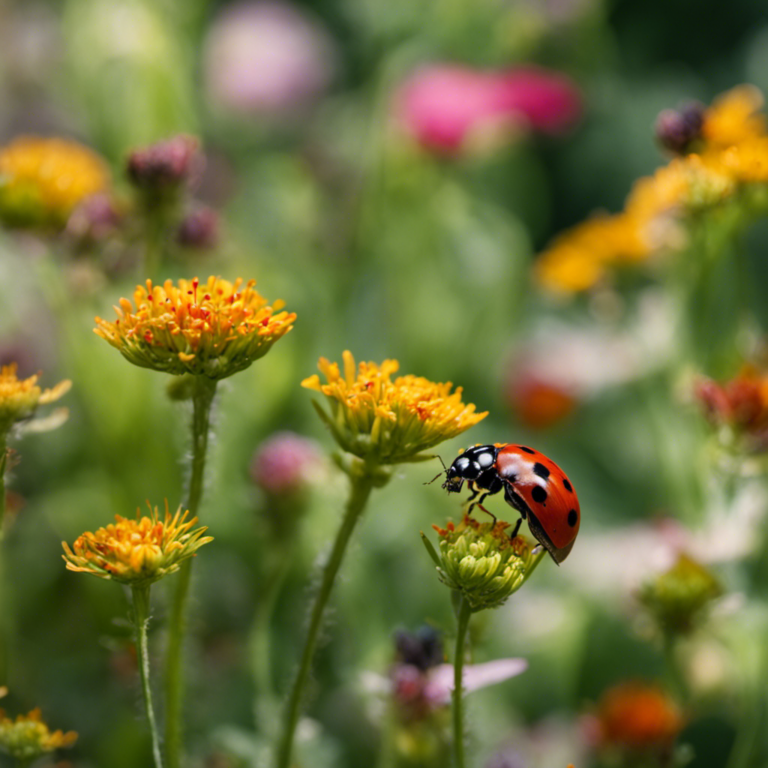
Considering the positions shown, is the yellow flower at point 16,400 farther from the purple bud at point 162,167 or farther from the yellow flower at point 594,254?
the yellow flower at point 594,254

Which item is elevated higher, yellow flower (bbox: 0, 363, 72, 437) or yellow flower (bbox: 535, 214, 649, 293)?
yellow flower (bbox: 535, 214, 649, 293)

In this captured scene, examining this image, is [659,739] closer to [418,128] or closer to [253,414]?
[253,414]

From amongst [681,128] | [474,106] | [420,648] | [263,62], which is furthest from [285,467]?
[263,62]

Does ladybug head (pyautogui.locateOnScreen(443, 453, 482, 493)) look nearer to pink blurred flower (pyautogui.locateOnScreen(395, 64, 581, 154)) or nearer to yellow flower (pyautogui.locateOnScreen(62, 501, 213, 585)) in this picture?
yellow flower (pyautogui.locateOnScreen(62, 501, 213, 585))

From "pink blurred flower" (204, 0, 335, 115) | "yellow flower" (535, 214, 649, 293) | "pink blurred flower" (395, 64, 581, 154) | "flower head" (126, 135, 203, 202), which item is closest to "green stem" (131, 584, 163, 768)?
"flower head" (126, 135, 203, 202)

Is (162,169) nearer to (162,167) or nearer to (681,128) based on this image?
(162,167)

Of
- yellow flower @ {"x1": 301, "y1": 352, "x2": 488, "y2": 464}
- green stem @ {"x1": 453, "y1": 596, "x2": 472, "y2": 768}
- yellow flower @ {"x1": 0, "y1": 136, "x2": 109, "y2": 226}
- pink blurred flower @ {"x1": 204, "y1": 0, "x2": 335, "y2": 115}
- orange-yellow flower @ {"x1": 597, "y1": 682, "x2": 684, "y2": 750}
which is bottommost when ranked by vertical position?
green stem @ {"x1": 453, "y1": 596, "x2": 472, "y2": 768}
